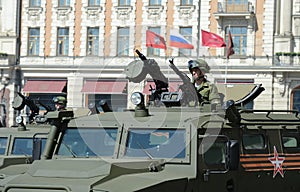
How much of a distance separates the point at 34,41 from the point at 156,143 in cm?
3654

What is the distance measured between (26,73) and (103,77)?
35413 mm

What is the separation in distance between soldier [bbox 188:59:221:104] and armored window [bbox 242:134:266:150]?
30.4 inches

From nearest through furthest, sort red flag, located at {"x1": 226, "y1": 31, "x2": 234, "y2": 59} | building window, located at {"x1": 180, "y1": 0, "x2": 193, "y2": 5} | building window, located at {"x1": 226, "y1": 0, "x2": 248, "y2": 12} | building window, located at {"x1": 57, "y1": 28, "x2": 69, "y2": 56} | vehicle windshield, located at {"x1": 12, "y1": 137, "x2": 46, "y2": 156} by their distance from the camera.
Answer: vehicle windshield, located at {"x1": 12, "y1": 137, "x2": 46, "y2": 156}
red flag, located at {"x1": 226, "y1": 31, "x2": 234, "y2": 59}
building window, located at {"x1": 226, "y1": 0, "x2": 248, "y2": 12}
building window, located at {"x1": 180, "y1": 0, "x2": 193, "y2": 5}
building window, located at {"x1": 57, "y1": 28, "x2": 69, "y2": 56}

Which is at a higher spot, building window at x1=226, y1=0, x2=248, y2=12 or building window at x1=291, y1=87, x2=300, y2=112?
building window at x1=226, y1=0, x2=248, y2=12

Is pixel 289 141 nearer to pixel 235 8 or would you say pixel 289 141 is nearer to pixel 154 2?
pixel 235 8

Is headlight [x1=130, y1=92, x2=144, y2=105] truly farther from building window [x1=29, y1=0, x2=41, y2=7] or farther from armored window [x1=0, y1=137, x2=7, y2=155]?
building window [x1=29, y1=0, x2=41, y2=7]

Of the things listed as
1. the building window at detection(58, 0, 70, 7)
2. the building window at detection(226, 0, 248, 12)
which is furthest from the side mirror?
the building window at detection(58, 0, 70, 7)

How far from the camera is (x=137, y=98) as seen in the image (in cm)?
878

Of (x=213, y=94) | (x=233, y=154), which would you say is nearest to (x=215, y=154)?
(x=233, y=154)

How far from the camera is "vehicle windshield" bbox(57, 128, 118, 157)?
8445mm

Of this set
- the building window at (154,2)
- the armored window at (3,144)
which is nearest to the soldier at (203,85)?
the armored window at (3,144)

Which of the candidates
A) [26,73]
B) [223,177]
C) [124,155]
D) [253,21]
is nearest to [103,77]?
[124,155]

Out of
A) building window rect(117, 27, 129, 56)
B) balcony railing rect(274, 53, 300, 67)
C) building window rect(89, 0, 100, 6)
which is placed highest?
building window rect(89, 0, 100, 6)

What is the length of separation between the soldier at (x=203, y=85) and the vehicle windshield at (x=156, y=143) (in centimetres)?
127
